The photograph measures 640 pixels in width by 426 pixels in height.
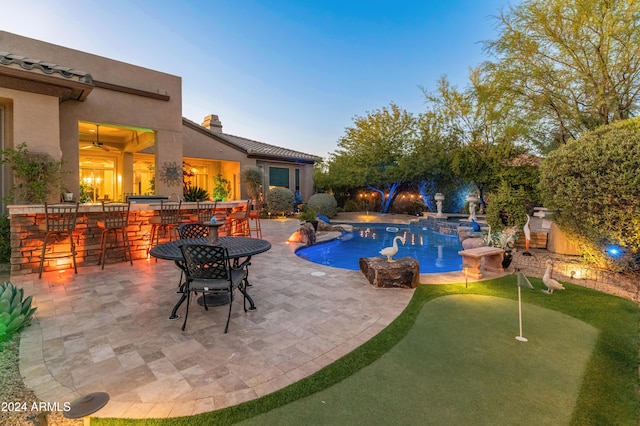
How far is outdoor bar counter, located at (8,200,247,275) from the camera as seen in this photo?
17.3 ft

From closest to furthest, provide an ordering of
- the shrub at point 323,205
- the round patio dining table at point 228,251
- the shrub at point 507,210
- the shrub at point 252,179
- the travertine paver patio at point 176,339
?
1. the travertine paver patio at point 176,339
2. the round patio dining table at point 228,251
3. the shrub at point 507,210
4. the shrub at point 252,179
5. the shrub at point 323,205

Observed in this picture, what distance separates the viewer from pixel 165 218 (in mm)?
6703

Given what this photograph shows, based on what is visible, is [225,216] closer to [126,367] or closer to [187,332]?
[187,332]

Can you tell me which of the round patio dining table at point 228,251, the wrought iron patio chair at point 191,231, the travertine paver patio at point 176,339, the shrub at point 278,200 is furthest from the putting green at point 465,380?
the shrub at point 278,200

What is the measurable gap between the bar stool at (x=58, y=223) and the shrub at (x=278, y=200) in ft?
35.2

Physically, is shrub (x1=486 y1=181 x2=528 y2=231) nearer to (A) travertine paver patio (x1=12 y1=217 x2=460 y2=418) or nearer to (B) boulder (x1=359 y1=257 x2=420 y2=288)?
(B) boulder (x1=359 y1=257 x2=420 y2=288)

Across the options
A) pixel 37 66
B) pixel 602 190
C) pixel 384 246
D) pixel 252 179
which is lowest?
pixel 384 246

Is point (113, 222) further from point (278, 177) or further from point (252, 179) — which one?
point (278, 177)

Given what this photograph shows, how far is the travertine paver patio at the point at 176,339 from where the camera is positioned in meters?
2.22

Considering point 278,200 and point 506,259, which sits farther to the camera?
point 278,200

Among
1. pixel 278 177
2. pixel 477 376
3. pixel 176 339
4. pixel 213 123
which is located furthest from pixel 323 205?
pixel 477 376

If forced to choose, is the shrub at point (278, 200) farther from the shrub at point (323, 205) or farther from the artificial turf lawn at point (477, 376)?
the artificial turf lawn at point (477, 376)

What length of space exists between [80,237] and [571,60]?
12.7 meters

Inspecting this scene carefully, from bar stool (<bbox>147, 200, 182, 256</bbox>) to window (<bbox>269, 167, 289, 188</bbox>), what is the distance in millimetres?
10807
